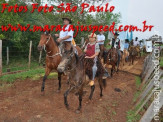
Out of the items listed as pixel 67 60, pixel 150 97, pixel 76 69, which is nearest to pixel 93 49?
pixel 76 69

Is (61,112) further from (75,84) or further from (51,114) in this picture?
(75,84)

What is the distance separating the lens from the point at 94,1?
18.2 m

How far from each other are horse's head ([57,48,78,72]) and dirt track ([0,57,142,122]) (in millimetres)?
1532

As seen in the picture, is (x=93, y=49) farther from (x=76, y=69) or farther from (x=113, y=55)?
(x=113, y=55)

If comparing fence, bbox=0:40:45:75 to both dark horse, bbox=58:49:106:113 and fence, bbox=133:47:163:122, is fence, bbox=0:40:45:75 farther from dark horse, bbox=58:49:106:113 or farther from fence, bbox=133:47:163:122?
fence, bbox=133:47:163:122

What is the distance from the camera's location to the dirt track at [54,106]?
13.7ft

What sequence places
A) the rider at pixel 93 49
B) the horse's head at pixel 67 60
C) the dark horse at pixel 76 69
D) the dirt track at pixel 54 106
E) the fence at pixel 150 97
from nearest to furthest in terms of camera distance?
the fence at pixel 150 97, the horse's head at pixel 67 60, the dark horse at pixel 76 69, the dirt track at pixel 54 106, the rider at pixel 93 49

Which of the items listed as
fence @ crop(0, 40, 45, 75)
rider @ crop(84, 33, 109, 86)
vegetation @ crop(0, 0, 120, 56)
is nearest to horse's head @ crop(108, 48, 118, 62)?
rider @ crop(84, 33, 109, 86)

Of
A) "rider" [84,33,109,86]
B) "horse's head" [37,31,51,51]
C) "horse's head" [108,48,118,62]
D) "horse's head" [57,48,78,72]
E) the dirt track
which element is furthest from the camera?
"horse's head" [108,48,118,62]

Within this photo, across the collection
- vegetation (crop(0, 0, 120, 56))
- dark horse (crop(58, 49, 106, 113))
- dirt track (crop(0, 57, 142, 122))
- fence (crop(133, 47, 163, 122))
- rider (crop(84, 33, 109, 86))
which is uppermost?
vegetation (crop(0, 0, 120, 56))

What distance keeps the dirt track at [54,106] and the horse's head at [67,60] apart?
1.53m

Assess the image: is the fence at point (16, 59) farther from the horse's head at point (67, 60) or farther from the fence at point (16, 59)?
the horse's head at point (67, 60)

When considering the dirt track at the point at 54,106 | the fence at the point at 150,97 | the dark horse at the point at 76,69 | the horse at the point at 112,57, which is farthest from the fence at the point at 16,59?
the fence at the point at 150,97

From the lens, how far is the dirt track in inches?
165
